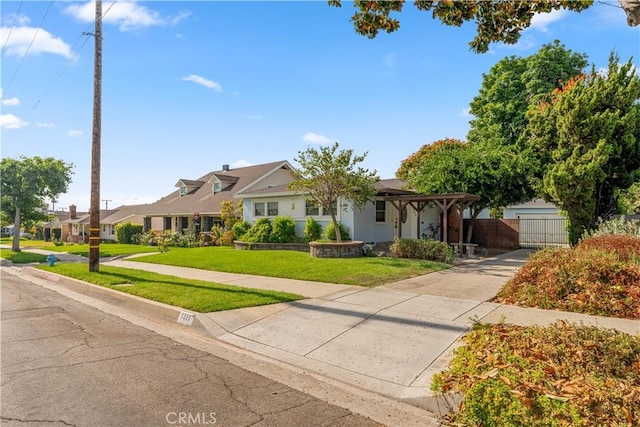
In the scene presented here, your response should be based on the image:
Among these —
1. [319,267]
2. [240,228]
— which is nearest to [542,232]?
[319,267]

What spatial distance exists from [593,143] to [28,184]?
1254 inches

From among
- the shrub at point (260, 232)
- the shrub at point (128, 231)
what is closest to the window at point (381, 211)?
the shrub at point (260, 232)

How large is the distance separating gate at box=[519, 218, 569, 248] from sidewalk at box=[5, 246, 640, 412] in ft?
61.7

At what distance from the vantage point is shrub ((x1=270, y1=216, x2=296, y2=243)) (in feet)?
68.7

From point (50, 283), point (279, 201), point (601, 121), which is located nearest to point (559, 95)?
point (601, 121)

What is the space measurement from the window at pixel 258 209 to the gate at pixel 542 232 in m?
17.0

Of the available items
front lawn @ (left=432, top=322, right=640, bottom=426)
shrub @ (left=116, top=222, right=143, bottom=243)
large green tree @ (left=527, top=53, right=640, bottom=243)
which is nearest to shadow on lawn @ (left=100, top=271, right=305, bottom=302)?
front lawn @ (left=432, top=322, right=640, bottom=426)

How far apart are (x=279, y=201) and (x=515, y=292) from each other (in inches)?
635

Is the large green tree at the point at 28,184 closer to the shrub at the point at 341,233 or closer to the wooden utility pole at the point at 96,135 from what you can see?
the wooden utility pole at the point at 96,135

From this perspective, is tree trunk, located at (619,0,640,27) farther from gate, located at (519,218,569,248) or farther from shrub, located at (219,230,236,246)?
gate, located at (519,218,569,248)

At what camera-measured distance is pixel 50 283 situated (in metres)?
13.0

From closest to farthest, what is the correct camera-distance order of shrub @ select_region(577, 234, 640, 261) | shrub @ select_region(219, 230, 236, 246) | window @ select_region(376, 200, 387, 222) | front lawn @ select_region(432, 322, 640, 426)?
front lawn @ select_region(432, 322, 640, 426) → shrub @ select_region(577, 234, 640, 261) → window @ select_region(376, 200, 387, 222) → shrub @ select_region(219, 230, 236, 246)

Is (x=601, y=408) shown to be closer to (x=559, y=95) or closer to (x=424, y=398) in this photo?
(x=424, y=398)

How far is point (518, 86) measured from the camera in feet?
88.8
